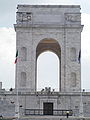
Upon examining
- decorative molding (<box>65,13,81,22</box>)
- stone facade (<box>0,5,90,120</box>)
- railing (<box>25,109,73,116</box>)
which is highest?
decorative molding (<box>65,13,81,22</box>)

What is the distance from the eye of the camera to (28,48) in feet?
196

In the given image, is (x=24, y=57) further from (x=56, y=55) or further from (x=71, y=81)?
(x=56, y=55)

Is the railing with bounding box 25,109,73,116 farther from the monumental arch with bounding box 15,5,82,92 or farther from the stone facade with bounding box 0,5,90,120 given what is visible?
the monumental arch with bounding box 15,5,82,92

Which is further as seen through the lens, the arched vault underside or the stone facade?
the arched vault underside

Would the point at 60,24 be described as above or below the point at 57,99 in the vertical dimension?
above

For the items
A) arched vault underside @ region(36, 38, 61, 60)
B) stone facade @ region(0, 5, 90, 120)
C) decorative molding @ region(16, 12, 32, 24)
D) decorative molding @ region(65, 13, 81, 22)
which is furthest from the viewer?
arched vault underside @ region(36, 38, 61, 60)

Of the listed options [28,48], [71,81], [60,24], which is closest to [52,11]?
[60,24]

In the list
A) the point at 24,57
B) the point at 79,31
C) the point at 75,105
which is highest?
the point at 79,31

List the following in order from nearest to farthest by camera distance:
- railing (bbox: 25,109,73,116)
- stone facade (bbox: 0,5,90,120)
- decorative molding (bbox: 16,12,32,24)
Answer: railing (bbox: 25,109,73,116) → stone facade (bbox: 0,5,90,120) → decorative molding (bbox: 16,12,32,24)

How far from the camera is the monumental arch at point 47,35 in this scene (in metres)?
59.0

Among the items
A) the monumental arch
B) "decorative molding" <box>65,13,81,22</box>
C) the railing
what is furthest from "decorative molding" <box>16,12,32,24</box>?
the railing

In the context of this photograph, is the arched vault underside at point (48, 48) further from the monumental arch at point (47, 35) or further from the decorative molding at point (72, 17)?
the decorative molding at point (72, 17)

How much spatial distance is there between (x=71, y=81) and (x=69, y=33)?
22.1 ft

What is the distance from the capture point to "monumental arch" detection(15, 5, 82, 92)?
58969 mm
